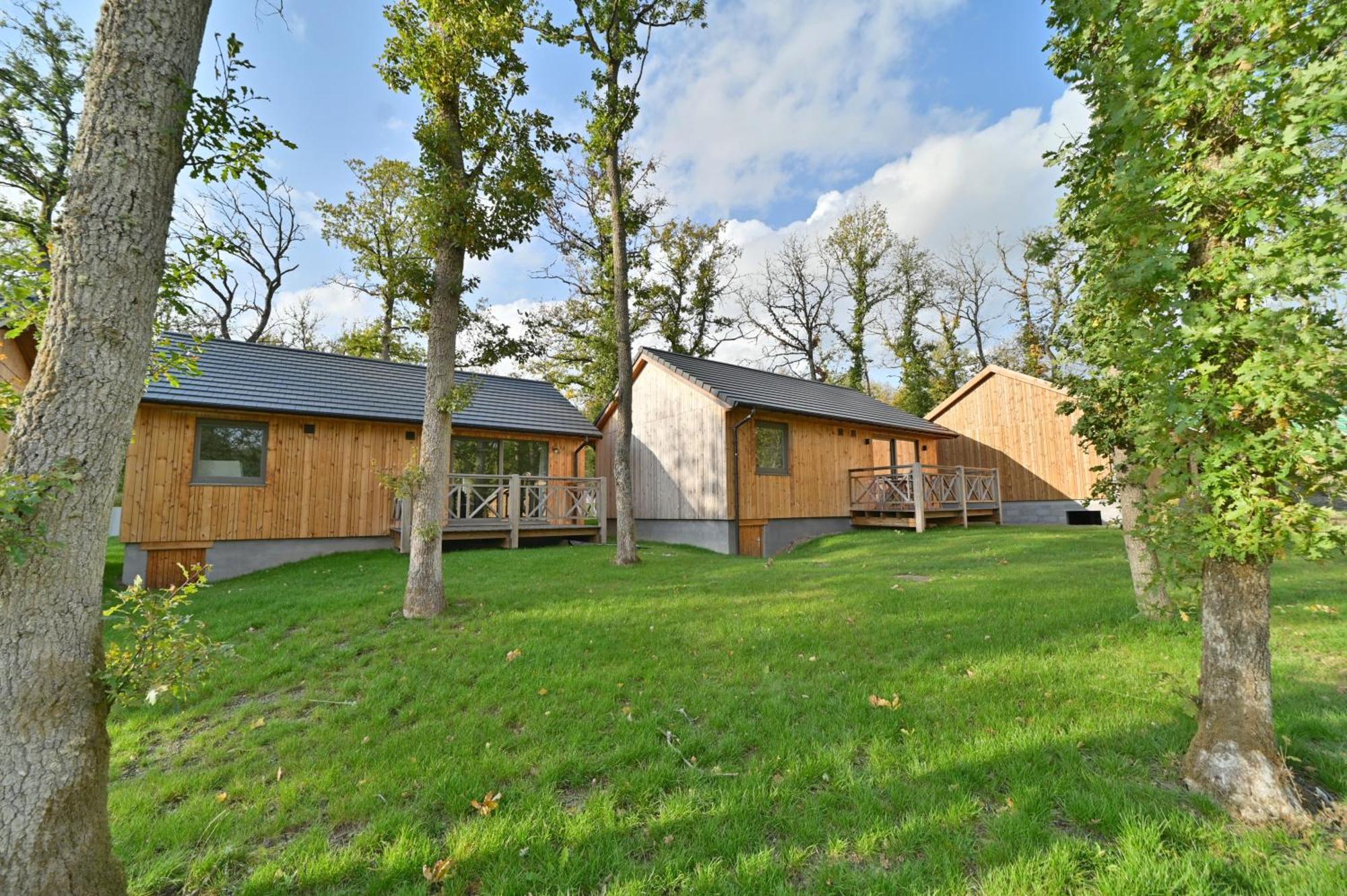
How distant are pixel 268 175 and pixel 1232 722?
5.51 metres

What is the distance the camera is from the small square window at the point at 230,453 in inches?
412

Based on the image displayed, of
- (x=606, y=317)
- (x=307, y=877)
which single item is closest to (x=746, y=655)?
(x=307, y=877)

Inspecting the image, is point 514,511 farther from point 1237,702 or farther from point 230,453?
point 1237,702

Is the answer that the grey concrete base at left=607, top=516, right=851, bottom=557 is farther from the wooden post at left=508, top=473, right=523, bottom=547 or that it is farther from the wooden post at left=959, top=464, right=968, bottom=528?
the wooden post at left=508, top=473, right=523, bottom=547

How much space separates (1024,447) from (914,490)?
742cm

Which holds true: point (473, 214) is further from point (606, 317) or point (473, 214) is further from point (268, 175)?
point (606, 317)

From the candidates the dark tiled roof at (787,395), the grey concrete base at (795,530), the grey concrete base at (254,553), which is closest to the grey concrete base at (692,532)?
the grey concrete base at (795,530)

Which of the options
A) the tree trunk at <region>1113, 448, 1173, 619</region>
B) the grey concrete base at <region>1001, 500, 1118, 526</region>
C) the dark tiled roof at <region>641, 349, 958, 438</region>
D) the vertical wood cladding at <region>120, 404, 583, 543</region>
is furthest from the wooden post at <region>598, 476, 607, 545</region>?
the grey concrete base at <region>1001, 500, 1118, 526</region>

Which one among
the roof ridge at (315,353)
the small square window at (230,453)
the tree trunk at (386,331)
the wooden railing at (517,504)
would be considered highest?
the tree trunk at (386,331)

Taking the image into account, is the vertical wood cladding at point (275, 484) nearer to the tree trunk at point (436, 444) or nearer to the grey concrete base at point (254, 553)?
the grey concrete base at point (254, 553)

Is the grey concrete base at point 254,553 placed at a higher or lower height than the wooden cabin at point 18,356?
lower

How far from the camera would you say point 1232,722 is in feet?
8.84

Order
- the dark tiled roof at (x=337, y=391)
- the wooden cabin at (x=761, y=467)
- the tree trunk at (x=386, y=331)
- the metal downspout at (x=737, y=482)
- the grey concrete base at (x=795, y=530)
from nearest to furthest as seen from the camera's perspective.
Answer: the dark tiled roof at (x=337, y=391) → the metal downspout at (x=737, y=482) → the wooden cabin at (x=761, y=467) → the grey concrete base at (x=795, y=530) → the tree trunk at (x=386, y=331)

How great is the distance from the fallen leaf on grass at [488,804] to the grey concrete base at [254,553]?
1000 cm
